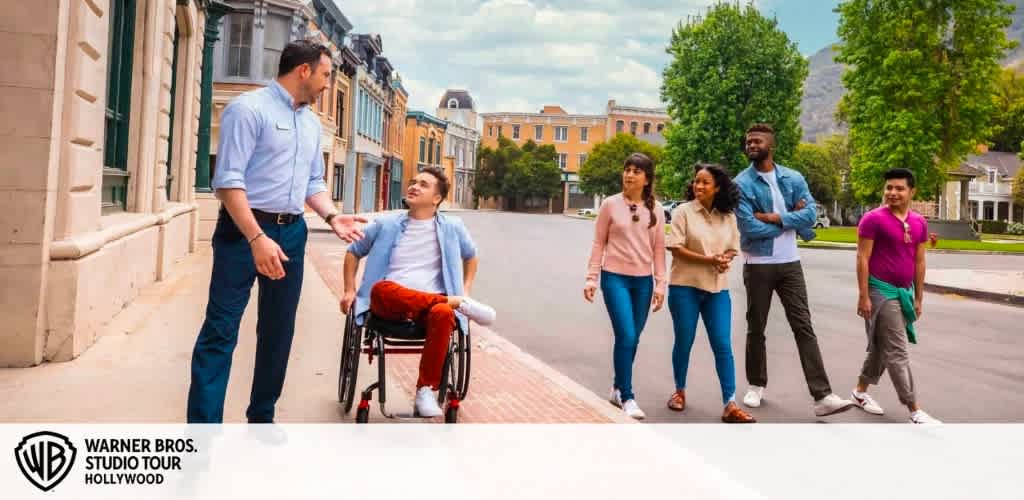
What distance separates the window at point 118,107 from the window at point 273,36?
18521 millimetres

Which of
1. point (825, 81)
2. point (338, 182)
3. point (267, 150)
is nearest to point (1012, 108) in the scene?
point (825, 81)

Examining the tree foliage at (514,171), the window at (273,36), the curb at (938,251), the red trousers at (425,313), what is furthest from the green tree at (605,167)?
the red trousers at (425,313)

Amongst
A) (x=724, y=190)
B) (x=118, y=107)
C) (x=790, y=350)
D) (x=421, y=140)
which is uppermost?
(x=421, y=140)

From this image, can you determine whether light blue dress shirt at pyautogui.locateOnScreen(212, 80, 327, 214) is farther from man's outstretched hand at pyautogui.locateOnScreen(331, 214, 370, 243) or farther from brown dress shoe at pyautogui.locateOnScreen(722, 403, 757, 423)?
brown dress shoe at pyautogui.locateOnScreen(722, 403, 757, 423)

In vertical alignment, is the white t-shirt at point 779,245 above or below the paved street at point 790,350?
above

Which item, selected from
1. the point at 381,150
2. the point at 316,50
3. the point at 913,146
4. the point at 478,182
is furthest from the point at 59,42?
the point at 478,182

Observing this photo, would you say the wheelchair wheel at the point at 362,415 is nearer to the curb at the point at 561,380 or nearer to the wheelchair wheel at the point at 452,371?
the wheelchair wheel at the point at 452,371

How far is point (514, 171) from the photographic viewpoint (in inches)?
2970

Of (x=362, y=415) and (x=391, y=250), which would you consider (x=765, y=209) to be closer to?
(x=391, y=250)

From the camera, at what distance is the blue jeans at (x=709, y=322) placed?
18.4 ft

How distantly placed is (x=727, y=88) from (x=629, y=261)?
34.9 m

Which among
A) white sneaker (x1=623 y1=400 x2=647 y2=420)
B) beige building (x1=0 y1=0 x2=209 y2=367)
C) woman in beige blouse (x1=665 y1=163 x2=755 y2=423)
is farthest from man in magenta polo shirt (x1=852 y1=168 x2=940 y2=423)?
beige building (x1=0 y1=0 x2=209 y2=367)

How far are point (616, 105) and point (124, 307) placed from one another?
88.6 metres
